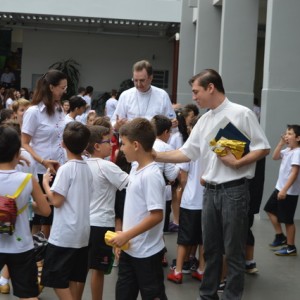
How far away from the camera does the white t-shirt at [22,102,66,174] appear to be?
629cm

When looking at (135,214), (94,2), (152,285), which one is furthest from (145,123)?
(94,2)

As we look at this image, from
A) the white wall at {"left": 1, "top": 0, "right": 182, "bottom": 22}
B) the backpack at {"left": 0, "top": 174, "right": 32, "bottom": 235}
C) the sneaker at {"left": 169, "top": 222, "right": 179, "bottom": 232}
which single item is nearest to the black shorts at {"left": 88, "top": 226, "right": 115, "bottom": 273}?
the backpack at {"left": 0, "top": 174, "right": 32, "bottom": 235}

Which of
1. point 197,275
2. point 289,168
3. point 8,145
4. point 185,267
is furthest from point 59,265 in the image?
point 289,168

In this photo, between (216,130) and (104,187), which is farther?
(104,187)

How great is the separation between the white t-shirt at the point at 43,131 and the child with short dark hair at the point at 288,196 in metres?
2.96

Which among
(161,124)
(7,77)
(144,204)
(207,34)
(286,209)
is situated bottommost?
(286,209)

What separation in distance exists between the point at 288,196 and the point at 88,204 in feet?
12.5

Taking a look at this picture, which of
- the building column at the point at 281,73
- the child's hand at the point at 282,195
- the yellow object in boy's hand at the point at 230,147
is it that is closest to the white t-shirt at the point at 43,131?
the yellow object in boy's hand at the point at 230,147

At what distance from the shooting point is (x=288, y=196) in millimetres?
7977

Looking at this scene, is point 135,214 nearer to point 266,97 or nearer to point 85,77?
point 266,97

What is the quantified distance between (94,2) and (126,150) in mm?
19999

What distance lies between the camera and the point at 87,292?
6.12 metres

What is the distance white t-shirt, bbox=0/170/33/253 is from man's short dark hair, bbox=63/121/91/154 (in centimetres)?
69

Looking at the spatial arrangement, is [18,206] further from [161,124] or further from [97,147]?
[161,124]
